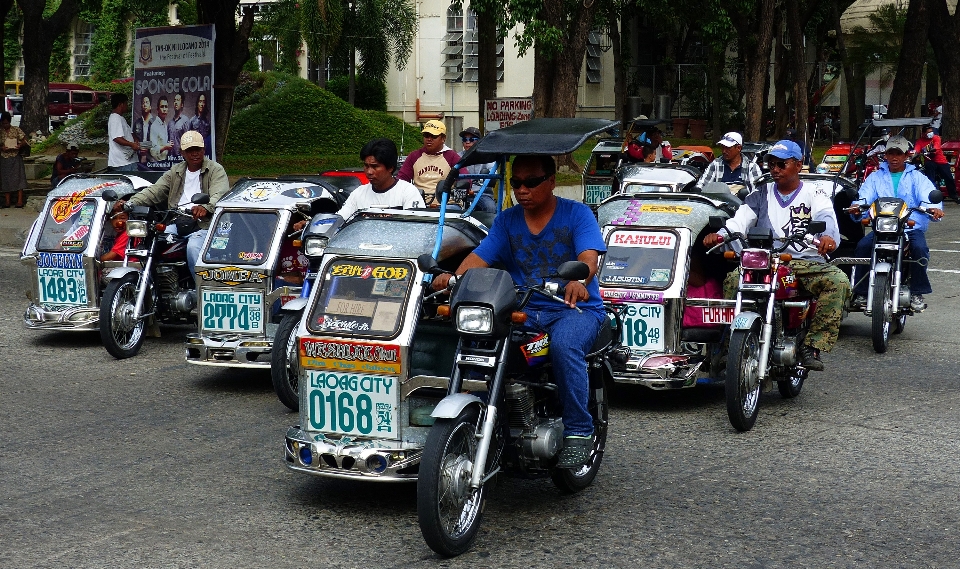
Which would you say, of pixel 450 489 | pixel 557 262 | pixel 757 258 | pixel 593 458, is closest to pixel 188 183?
pixel 757 258

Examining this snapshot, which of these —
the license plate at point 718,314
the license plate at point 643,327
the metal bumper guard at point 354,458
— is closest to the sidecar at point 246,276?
the license plate at point 643,327

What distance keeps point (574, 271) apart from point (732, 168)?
314 inches

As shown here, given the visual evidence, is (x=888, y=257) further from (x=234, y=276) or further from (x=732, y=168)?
(x=234, y=276)

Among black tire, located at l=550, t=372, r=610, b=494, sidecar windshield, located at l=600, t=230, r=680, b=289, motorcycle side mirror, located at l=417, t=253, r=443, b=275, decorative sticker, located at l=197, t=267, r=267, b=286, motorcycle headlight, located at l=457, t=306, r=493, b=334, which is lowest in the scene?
black tire, located at l=550, t=372, r=610, b=494

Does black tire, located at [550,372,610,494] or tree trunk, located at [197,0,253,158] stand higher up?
tree trunk, located at [197,0,253,158]

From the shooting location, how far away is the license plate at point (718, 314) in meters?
8.36

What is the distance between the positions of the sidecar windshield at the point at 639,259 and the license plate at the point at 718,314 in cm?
44

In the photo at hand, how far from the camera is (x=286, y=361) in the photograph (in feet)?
25.8

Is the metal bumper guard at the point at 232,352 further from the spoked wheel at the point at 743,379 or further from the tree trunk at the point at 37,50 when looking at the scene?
the tree trunk at the point at 37,50

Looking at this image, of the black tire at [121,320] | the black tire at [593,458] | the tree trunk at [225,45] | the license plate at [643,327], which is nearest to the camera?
the black tire at [593,458]

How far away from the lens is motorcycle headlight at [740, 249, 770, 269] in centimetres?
774

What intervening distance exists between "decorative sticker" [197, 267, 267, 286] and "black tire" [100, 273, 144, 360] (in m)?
1.08

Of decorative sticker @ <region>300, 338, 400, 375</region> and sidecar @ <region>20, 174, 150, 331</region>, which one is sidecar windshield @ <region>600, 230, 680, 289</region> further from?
sidecar @ <region>20, 174, 150, 331</region>

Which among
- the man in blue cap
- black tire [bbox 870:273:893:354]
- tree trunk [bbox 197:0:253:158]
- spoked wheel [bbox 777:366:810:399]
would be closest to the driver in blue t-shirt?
the man in blue cap
